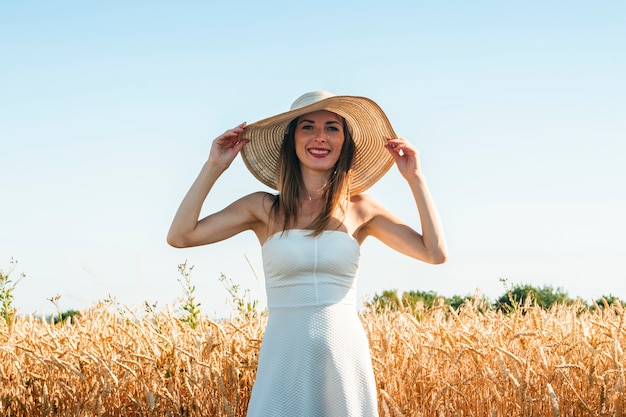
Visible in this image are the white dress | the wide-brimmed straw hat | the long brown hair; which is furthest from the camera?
the wide-brimmed straw hat

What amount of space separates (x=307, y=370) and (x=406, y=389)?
988 millimetres

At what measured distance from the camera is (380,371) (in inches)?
141

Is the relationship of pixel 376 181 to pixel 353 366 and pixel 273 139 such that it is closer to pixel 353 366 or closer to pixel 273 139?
pixel 273 139

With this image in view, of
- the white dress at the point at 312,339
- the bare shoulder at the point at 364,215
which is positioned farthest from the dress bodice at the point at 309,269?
the bare shoulder at the point at 364,215

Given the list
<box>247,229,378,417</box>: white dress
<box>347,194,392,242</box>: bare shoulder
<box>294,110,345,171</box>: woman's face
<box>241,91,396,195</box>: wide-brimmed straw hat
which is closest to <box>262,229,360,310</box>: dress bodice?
<box>247,229,378,417</box>: white dress

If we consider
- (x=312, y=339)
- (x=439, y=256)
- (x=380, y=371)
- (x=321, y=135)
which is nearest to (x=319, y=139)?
(x=321, y=135)

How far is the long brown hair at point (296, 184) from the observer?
3.00 metres

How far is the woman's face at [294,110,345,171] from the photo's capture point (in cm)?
310

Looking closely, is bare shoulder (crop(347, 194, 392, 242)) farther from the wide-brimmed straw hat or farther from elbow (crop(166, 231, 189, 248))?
elbow (crop(166, 231, 189, 248))

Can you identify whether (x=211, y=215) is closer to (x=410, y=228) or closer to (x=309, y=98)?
(x=309, y=98)

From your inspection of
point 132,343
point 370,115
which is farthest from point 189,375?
point 370,115

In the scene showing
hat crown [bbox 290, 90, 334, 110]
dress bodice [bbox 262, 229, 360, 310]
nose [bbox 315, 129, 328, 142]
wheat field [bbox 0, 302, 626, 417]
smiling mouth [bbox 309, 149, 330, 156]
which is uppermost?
hat crown [bbox 290, 90, 334, 110]

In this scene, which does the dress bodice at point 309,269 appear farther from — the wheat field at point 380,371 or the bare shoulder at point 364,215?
the wheat field at point 380,371

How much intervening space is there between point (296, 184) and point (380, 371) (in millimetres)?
1072
